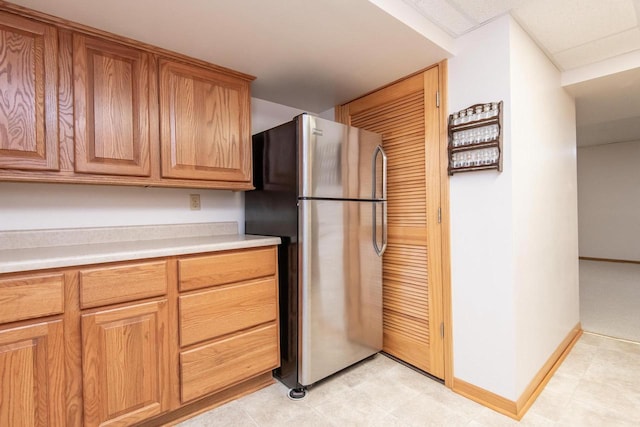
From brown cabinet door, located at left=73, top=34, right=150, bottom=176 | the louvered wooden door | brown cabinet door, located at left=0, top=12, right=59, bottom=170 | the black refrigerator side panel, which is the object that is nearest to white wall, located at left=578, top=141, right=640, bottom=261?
the louvered wooden door

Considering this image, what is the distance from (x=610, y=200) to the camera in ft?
19.7

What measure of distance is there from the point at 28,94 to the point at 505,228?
2.47 m

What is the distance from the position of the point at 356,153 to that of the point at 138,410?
188 cm

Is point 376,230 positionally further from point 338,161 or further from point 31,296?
point 31,296

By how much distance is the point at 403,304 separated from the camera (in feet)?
7.31

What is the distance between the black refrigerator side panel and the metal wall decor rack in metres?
0.99

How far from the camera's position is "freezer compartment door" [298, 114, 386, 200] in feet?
6.01

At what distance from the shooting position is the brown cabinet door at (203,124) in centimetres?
178

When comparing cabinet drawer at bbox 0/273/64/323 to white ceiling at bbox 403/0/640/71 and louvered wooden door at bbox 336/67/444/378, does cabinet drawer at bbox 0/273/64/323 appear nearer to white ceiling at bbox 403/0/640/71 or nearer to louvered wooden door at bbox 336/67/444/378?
louvered wooden door at bbox 336/67/444/378

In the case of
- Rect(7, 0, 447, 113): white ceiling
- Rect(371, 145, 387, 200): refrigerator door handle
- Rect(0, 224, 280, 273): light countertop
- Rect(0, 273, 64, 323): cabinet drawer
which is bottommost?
Rect(0, 273, 64, 323): cabinet drawer

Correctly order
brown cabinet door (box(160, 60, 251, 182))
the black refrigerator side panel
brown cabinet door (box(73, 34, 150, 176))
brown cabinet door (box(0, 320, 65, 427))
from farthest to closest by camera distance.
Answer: the black refrigerator side panel
brown cabinet door (box(160, 60, 251, 182))
brown cabinet door (box(73, 34, 150, 176))
brown cabinet door (box(0, 320, 65, 427))

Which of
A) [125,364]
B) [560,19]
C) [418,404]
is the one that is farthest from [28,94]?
[560,19]

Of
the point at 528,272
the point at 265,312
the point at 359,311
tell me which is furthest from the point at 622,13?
the point at 265,312

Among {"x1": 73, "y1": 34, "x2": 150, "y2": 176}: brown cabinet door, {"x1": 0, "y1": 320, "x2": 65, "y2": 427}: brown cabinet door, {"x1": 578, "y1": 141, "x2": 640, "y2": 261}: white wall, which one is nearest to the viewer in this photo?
{"x1": 0, "y1": 320, "x2": 65, "y2": 427}: brown cabinet door
